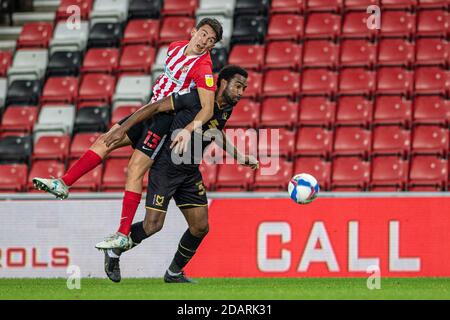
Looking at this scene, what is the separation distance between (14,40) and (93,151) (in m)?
8.38

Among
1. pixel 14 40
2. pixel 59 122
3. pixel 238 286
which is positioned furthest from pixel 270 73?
pixel 238 286

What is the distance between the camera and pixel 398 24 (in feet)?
47.0

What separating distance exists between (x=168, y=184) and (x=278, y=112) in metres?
5.19

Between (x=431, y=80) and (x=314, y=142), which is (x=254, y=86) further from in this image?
(x=431, y=80)

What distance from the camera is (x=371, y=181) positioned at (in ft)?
40.8

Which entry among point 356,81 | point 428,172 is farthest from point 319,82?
point 428,172

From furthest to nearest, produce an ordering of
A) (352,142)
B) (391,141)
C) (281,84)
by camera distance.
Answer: (281,84), (352,142), (391,141)

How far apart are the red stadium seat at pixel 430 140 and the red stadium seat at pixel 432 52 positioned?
1.24m

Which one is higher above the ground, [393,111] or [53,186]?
[393,111]

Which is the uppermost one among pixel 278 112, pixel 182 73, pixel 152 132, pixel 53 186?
pixel 278 112

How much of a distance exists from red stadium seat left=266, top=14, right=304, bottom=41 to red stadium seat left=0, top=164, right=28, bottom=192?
13.0ft

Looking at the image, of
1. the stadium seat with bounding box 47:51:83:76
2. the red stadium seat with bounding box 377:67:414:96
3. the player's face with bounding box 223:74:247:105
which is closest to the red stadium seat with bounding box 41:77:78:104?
the stadium seat with bounding box 47:51:83:76

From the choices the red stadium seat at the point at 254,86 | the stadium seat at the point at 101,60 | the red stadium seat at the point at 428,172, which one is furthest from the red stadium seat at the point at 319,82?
the stadium seat at the point at 101,60

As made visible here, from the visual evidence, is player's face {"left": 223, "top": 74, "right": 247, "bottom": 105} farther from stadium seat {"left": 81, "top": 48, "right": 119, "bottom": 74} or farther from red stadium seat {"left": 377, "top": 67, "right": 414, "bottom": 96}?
stadium seat {"left": 81, "top": 48, "right": 119, "bottom": 74}
